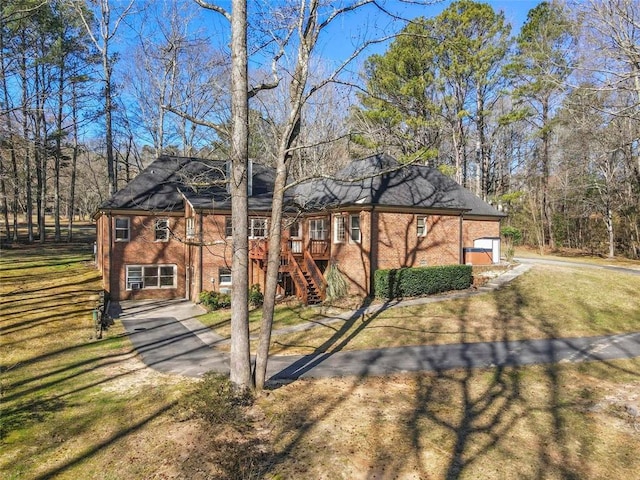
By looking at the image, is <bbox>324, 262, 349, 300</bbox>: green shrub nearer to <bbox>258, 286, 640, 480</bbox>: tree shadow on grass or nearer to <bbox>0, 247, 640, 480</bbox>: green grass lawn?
<bbox>0, 247, 640, 480</bbox>: green grass lawn

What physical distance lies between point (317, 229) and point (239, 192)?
1429 centimetres

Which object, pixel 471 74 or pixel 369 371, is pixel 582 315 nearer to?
pixel 369 371

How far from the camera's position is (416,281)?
18.8m

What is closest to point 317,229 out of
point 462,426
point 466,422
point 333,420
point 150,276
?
point 150,276

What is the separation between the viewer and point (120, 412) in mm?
8305

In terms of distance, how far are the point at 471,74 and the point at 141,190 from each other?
23273 mm

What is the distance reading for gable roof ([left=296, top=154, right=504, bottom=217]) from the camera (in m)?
19.7

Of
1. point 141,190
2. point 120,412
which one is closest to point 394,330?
point 120,412

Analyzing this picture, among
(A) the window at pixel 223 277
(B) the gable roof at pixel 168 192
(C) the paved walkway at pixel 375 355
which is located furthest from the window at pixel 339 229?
(A) the window at pixel 223 277

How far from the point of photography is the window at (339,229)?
1995cm

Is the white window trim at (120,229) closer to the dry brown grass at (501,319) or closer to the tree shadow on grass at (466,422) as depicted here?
the dry brown grass at (501,319)

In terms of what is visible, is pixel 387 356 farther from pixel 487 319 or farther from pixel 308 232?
pixel 308 232

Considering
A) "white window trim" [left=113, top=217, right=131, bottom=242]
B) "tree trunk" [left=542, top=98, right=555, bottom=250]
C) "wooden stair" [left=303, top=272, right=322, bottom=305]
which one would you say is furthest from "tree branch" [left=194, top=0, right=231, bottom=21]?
"tree trunk" [left=542, top=98, right=555, bottom=250]

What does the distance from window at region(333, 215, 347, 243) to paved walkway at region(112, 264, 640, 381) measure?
5607 mm
